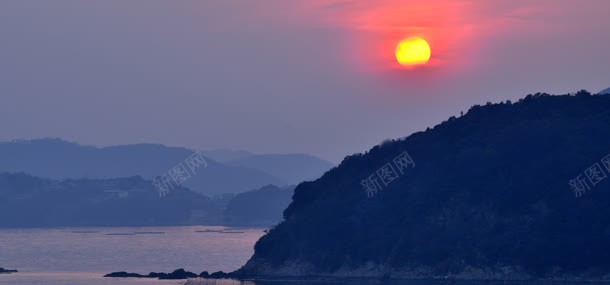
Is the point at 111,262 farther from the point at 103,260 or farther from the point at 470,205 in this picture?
the point at 470,205

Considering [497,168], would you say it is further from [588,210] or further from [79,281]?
[79,281]

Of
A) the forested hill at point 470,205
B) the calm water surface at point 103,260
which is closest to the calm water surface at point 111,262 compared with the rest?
the calm water surface at point 103,260

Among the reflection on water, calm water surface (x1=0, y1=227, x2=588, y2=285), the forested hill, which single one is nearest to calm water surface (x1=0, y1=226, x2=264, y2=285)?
calm water surface (x1=0, y1=227, x2=588, y2=285)

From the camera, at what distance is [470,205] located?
122812 mm

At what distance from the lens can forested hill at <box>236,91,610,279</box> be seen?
114125 mm

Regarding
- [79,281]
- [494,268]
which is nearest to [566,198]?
[494,268]

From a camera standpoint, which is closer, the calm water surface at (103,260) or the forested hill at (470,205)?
the forested hill at (470,205)

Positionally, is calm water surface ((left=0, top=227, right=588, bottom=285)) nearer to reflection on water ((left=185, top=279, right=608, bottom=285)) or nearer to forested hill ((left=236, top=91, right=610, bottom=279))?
reflection on water ((left=185, top=279, right=608, bottom=285))

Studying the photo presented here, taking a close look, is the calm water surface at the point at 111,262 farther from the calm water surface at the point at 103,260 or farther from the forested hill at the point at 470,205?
the forested hill at the point at 470,205

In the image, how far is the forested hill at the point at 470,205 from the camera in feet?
374

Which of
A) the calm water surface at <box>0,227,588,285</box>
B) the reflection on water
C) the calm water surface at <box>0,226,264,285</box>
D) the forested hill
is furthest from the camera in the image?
the calm water surface at <box>0,226,264,285</box>

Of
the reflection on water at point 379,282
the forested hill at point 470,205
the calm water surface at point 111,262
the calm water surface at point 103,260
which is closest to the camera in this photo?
the reflection on water at point 379,282

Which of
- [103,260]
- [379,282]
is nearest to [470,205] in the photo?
[379,282]

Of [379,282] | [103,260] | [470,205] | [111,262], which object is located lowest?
[379,282]
